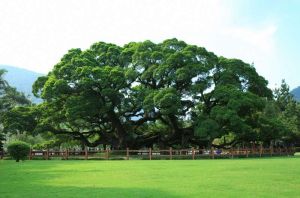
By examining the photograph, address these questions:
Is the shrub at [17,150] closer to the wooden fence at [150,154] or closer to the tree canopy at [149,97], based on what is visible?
the wooden fence at [150,154]

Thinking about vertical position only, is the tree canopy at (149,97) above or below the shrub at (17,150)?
above

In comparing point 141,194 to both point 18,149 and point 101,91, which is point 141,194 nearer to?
point 18,149

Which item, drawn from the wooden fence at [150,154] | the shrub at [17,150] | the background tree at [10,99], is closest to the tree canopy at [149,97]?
the wooden fence at [150,154]

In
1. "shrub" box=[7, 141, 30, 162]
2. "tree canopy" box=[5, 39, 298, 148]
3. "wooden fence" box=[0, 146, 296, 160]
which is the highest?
"tree canopy" box=[5, 39, 298, 148]

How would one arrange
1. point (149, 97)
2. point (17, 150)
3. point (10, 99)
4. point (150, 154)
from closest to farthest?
point (17, 150) < point (150, 154) < point (149, 97) < point (10, 99)

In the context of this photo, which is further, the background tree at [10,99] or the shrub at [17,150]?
the background tree at [10,99]

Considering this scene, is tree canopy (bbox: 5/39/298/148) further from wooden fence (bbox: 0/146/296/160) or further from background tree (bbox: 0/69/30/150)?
background tree (bbox: 0/69/30/150)

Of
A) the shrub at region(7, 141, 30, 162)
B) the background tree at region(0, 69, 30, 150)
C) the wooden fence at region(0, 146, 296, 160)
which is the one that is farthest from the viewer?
the background tree at region(0, 69, 30, 150)

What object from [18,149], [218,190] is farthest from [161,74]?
[218,190]

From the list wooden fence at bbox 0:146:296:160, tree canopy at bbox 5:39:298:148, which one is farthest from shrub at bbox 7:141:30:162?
tree canopy at bbox 5:39:298:148

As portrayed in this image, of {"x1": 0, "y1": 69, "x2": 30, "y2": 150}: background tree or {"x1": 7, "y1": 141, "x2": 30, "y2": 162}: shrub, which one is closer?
{"x1": 7, "y1": 141, "x2": 30, "y2": 162}: shrub

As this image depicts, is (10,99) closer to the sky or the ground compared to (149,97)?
closer to the sky

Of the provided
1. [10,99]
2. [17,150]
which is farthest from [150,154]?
[10,99]

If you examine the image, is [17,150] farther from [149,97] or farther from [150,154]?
[149,97]
